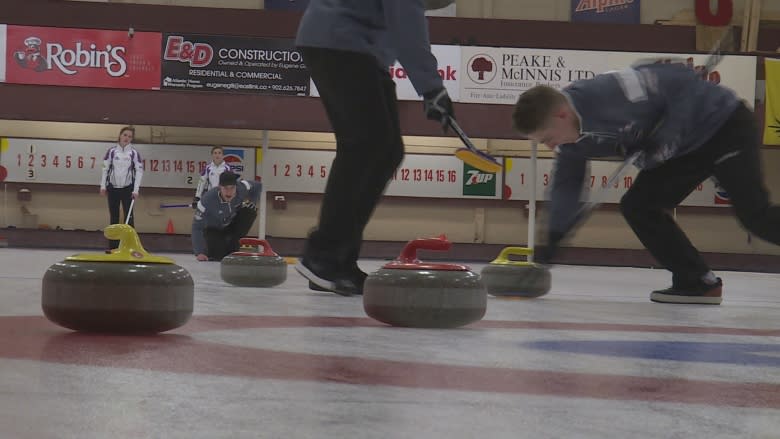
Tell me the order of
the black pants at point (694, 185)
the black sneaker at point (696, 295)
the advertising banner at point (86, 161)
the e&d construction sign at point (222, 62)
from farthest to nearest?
the advertising banner at point (86, 161)
the e&d construction sign at point (222, 62)
the black sneaker at point (696, 295)
the black pants at point (694, 185)

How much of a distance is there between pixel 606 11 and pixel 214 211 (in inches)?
366

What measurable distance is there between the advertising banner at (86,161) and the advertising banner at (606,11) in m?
5.90

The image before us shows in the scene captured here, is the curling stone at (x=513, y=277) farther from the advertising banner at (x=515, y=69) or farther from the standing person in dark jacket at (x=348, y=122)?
the advertising banner at (x=515, y=69)

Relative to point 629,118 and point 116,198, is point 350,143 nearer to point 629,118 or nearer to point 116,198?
point 629,118

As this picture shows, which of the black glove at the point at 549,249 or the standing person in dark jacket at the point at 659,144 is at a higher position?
the standing person in dark jacket at the point at 659,144

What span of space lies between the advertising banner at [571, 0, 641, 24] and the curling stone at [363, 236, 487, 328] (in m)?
14.8

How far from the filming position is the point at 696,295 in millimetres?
4891

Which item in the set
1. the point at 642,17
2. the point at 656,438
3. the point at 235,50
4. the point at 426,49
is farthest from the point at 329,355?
the point at 642,17

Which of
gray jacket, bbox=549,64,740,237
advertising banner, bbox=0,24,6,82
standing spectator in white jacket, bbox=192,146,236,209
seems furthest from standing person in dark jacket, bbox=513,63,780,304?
advertising banner, bbox=0,24,6,82

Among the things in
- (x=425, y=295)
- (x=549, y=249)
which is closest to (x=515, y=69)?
(x=549, y=249)

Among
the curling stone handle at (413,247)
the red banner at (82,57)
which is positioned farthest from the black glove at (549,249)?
the red banner at (82,57)

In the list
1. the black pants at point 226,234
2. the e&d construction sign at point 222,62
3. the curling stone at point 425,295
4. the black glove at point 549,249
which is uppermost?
the e&d construction sign at point 222,62

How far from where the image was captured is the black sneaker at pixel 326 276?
3.88 meters

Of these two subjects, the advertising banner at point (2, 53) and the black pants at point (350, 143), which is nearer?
the black pants at point (350, 143)
